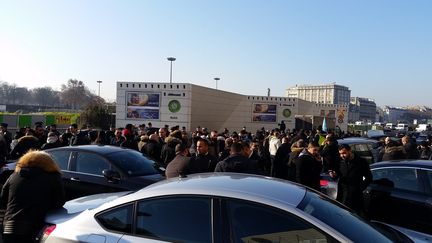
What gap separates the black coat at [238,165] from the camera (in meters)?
6.71

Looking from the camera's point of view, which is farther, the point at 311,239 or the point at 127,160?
the point at 127,160

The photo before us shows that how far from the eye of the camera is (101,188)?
24.6ft

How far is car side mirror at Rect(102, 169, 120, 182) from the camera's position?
280 inches

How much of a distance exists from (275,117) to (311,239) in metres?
40.3

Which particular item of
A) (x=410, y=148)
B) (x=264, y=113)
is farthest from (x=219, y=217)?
(x=264, y=113)

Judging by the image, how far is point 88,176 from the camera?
7723 mm

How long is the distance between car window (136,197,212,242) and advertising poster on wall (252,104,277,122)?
131 ft

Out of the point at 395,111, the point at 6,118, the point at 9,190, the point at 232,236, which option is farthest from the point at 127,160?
the point at 395,111

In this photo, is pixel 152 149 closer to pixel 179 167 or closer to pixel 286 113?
pixel 179 167

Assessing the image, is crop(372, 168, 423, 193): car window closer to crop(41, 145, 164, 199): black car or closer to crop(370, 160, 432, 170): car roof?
crop(370, 160, 432, 170): car roof

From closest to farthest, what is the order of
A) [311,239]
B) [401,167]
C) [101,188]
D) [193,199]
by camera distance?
[311,239]
[193,199]
[401,167]
[101,188]

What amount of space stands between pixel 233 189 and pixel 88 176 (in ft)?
16.0

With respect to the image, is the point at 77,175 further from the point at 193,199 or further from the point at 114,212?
the point at 193,199

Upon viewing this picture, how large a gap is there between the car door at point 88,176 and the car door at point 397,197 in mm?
4312
